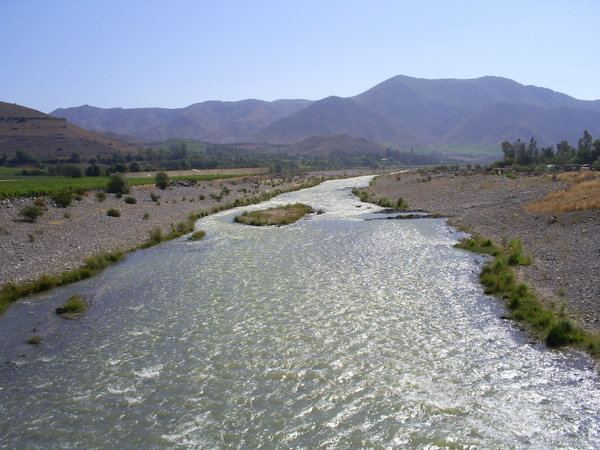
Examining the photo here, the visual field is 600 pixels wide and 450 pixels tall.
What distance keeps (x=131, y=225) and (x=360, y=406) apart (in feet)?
115

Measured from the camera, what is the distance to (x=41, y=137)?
150 metres

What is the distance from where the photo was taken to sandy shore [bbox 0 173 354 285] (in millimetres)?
27463

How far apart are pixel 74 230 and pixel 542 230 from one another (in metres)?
34.1

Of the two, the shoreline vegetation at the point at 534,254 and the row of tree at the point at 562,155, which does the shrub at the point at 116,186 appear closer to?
the shoreline vegetation at the point at 534,254

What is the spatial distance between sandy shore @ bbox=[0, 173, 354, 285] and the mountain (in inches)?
3782

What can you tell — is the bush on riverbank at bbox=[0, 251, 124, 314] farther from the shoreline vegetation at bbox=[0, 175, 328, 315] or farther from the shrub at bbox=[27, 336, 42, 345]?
the shrub at bbox=[27, 336, 42, 345]

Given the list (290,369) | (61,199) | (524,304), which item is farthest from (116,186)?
(524,304)

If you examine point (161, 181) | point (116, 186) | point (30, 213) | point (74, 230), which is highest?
point (161, 181)

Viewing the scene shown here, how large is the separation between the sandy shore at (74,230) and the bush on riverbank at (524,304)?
22.8 metres

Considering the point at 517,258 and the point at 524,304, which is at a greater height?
the point at 517,258

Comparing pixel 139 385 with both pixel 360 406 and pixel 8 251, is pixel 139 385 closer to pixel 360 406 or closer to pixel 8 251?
pixel 360 406

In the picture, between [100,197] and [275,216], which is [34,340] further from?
[100,197]

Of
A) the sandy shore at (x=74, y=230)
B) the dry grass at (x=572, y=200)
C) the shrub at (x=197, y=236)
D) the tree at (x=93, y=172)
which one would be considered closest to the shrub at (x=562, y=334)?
the dry grass at (x=572, y=200)

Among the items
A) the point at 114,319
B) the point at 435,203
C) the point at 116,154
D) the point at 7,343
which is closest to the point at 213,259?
the point at 114,319
